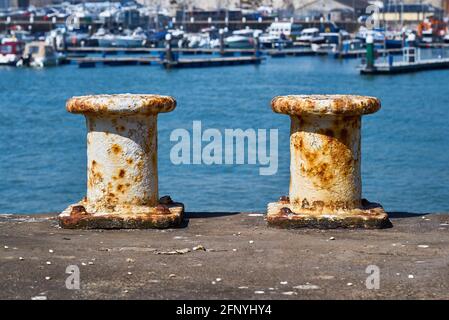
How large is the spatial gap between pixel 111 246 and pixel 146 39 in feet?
373

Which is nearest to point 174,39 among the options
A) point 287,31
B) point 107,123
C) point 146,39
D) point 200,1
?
point 146,39

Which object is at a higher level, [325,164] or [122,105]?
[122,105]

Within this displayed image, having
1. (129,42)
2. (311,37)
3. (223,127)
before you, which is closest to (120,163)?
(223,127)

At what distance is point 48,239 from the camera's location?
7.95 m

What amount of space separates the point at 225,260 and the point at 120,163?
153 centimetres

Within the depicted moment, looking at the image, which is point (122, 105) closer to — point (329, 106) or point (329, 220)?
point (329, 106)

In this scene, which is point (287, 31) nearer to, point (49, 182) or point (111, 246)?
point (49, 182)

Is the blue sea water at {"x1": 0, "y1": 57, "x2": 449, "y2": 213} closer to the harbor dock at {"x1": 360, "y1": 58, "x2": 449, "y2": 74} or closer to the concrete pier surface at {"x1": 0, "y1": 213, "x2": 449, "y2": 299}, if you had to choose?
the harbor dock at {"x1": 360, "y1": 58, "x2": 449, "y2": 74}

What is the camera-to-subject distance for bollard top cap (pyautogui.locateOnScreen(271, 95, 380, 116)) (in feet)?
26.7

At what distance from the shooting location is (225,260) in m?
7.20

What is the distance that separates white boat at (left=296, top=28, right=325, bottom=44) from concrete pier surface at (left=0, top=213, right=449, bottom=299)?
380 ft

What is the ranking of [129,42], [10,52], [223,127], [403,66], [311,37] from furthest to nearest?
[311,37]
[129,42]
[10,52]
[403,66]
[223,127]

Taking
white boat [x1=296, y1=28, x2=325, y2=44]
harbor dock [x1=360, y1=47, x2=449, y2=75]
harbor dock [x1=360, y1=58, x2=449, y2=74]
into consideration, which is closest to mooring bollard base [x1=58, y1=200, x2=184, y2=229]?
harbor dock [x1=360, y1=47, x2=449, y2=75]

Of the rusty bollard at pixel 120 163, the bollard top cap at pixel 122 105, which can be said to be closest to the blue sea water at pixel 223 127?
the rusty bollard at pixel 120 163
